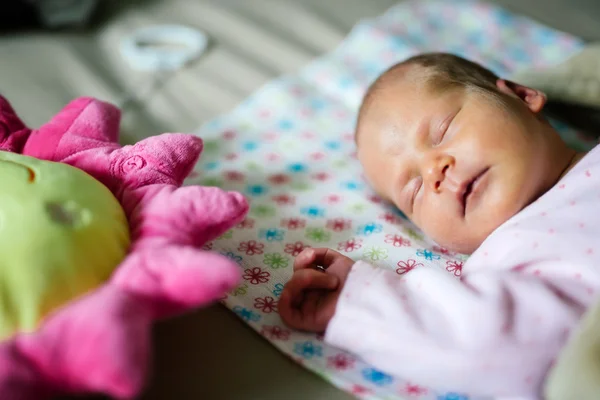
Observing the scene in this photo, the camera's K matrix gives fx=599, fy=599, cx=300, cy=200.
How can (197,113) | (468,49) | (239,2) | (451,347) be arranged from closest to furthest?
1. (451,347)
2. (197,113)
3. (468,49)
4. (239,2)

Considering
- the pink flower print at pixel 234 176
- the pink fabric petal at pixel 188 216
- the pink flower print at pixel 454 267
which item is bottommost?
the pink flower print at pixel 234 176

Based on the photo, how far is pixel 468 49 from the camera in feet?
4.90

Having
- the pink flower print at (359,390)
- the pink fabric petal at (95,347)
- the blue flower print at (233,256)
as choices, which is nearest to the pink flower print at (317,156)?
the blue flower print at (233,256)

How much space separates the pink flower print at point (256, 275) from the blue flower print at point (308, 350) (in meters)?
0.14

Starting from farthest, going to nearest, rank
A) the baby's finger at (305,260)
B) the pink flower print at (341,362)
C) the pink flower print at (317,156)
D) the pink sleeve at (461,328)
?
the pink flower print at (317,156) < the baby's finger at (305,260) < the pink flower print at (341,362) < the pink sleeve at (461,328)

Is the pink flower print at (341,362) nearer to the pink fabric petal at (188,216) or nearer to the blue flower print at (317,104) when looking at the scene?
the pink fabric petal at (188,216)

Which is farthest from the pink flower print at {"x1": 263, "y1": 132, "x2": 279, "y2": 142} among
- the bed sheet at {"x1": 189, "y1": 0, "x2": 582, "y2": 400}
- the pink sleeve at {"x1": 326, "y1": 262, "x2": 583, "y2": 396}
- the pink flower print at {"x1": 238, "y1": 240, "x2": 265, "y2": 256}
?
the pink sleeve at {"x1": 326, "y1": 262, "x2": 583, "y2": 396}

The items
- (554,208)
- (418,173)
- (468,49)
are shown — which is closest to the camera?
(554,208)

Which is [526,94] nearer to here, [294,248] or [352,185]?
[352,185]

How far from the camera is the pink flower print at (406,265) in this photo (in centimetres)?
95

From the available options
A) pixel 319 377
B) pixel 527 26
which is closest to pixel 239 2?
pixel 527 26

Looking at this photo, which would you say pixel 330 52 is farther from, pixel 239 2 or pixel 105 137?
pixel 105 137

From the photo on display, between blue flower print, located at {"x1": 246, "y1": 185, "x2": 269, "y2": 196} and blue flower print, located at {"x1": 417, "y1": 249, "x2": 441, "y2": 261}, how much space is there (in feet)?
1.08

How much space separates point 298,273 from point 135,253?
0.84ft
